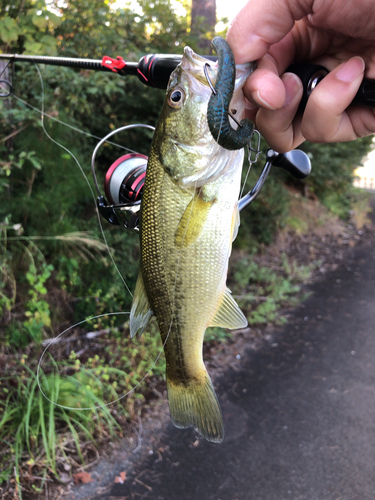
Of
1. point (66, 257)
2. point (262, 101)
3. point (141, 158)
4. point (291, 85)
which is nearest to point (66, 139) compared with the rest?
point (66, 257)

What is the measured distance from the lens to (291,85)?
1519mm

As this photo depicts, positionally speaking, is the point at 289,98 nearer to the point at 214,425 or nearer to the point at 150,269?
the point at 150,269

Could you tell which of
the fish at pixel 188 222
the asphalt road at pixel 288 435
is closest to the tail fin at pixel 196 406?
the fish at pixel 188 222

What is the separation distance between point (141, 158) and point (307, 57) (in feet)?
3.20

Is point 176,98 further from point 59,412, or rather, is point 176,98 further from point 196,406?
point 59,412

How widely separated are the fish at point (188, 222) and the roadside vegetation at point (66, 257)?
148cm

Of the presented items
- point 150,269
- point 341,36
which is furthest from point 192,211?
point 341,36

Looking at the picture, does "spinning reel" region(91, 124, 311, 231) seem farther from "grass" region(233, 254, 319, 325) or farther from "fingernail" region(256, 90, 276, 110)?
"grass" region(233, 254, 319, 325)

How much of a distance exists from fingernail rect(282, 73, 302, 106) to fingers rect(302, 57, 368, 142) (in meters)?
0.11

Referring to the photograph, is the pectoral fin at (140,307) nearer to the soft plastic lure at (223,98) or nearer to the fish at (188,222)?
the fish at (188,222)

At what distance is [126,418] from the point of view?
10.8 feet

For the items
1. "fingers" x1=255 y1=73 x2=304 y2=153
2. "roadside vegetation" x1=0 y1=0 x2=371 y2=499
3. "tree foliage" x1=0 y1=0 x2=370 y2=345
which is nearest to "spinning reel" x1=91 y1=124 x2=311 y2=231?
"fingers" x1=255 y1=73 x2=304 y2=153

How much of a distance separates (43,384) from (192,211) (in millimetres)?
2442

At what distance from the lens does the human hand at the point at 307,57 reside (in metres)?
1.31
